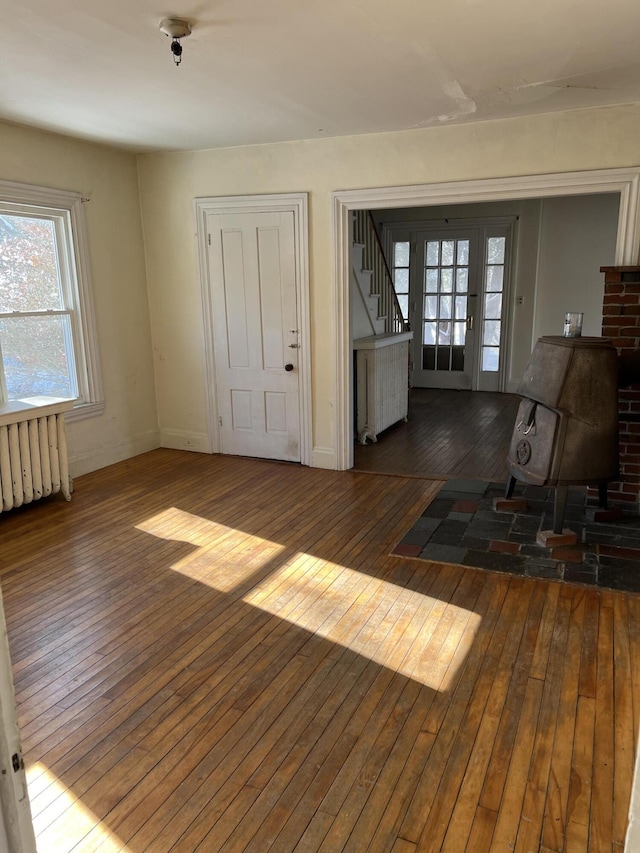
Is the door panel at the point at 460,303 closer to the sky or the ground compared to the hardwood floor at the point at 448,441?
closer to the sky

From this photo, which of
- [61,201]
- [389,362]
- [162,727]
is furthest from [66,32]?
[389,362]

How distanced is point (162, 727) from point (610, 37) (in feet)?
11.9

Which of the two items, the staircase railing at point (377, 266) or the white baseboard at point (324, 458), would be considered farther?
the staircase railing at point (377, 266)

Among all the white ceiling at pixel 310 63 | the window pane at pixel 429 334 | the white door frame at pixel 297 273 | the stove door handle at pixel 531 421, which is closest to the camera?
the white ceiling at pixel 310 63

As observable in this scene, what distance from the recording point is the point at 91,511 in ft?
14.9

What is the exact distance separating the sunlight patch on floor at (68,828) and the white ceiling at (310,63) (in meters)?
2.98

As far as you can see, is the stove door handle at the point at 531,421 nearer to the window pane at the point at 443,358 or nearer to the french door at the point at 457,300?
the french door at the point at 457,300

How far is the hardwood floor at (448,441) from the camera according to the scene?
5.35m

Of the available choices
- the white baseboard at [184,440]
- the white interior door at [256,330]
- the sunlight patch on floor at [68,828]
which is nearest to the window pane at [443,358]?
the white interior door at [256,330]

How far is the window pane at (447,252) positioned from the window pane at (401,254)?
55cm

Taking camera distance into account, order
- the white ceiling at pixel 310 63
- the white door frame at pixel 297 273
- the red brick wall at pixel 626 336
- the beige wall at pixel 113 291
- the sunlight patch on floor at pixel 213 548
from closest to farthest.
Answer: the white ceiling at pixel 310 63 → the sunlight patch on floor at pixel 213 548 → the red brick wall at pixel 626 336 → the beige wall at pixel 113 291 → the white door frame at pixel 297 273

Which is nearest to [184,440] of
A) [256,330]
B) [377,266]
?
[256,330]

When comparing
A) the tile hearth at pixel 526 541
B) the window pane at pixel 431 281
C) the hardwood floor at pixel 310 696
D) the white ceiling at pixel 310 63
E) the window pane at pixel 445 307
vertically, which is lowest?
A: the hardwood floor at pixel 310 696

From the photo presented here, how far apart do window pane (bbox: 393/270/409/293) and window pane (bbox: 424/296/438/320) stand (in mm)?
348
